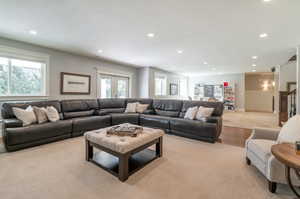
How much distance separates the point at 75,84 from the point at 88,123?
193 cm

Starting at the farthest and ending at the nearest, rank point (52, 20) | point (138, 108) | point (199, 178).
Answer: point (138, 108) → point (52, 20) → point (199, 178)

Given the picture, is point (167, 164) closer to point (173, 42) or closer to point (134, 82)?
point (173, 42)

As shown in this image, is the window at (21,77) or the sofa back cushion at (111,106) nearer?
the window at (21,77)

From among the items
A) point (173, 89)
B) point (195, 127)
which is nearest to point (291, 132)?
point (195, 127)

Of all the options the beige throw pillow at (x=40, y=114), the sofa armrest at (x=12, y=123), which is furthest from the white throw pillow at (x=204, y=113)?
the sofa armrest at (x=12, y=123)

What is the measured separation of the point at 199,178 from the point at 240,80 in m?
9.38

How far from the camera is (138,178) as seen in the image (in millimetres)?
1981

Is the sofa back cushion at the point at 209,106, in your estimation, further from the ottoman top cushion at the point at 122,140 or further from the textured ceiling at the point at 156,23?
the ottoman top cushion at the point at 122,140

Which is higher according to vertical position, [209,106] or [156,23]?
[156,23]

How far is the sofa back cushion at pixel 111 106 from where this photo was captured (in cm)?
501

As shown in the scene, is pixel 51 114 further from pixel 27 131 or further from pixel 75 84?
pixel 75 84

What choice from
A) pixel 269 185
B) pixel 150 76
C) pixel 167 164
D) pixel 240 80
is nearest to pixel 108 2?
pixel 167 164

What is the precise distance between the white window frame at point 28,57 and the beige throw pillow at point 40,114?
1.02m

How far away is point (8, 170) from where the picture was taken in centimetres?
213
